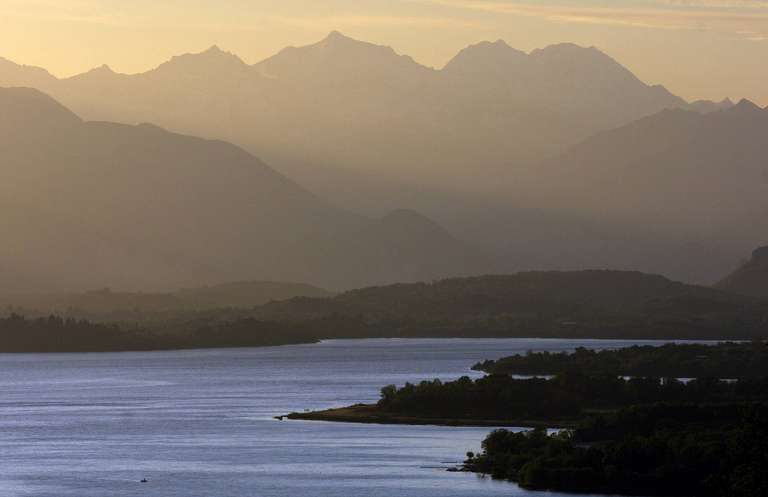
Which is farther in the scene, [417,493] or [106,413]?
[106,413]

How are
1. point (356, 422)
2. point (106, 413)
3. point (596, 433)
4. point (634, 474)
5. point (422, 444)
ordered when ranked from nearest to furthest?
point (634, 474), point (596, 433), point (422, 444), point (356, 422), point (106, 413)

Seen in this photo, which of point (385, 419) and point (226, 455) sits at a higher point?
point (385, 419)

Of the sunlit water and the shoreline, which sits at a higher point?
the shoreline

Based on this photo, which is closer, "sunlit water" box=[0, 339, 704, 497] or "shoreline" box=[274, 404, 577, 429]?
"sunlit water" box=[0, 339, 704, 497]

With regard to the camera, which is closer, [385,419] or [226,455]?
[226,455]

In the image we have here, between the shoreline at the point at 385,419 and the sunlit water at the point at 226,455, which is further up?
the shoreline at the point at 385,419

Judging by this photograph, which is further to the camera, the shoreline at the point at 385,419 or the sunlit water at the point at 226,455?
the shoreline at the point at 385,419

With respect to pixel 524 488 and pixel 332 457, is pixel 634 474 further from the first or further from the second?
pixel 332 457

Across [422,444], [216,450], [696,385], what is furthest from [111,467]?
[696,385]
